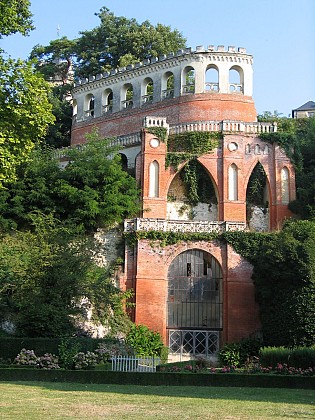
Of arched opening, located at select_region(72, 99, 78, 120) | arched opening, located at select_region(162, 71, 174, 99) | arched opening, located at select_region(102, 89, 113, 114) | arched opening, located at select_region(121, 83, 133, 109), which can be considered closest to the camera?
Answer: arched opening, located at select_region(162, 71, 174, 99)

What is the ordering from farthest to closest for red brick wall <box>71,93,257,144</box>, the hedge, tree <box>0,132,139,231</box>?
red brick wall <box>71,93,257,144</box>
tree <box>0,132,139,231</box>
the hedge

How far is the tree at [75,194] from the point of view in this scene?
34.8 metres

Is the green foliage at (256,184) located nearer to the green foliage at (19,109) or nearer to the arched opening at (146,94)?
the arched opening at (146,94)

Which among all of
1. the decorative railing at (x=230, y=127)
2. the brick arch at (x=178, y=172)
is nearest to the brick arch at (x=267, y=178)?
the brick arch at (x=178, y=172)

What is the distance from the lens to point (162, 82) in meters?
44.5

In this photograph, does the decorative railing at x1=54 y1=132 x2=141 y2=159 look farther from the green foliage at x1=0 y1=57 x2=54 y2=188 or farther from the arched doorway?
the green foliage at x1=0 y1=57 x2=54 y2=188

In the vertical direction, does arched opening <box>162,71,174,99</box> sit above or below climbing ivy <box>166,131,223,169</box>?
above

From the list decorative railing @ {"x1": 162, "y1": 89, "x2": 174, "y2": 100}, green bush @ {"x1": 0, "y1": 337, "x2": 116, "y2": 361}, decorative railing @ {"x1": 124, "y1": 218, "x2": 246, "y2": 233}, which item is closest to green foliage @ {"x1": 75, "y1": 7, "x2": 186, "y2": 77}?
decorative railing @ {"x1": 162, "y1": 89, "x2": 174, "y2": 100}

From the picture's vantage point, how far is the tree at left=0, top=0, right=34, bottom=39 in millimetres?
23734

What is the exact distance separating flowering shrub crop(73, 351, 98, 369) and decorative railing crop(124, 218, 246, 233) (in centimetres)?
1152

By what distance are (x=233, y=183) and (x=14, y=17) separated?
1650 cm

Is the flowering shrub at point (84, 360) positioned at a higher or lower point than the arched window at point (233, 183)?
lower

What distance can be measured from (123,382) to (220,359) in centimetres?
1306

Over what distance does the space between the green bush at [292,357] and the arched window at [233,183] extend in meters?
13.1
